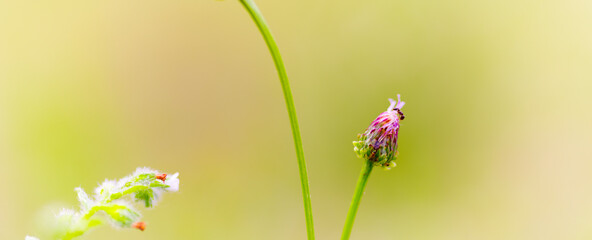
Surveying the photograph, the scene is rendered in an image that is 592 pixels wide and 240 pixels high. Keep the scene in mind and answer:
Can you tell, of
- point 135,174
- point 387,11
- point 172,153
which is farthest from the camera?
point 387,11

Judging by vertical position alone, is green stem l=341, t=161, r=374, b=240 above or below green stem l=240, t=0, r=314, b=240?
below

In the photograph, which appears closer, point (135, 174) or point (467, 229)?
point (135, 174)

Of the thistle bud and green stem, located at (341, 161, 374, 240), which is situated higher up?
the thistle bud

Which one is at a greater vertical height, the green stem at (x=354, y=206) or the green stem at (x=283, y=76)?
the green stem at (x=283, y=76)

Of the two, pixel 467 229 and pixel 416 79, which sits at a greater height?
pixel 416 79

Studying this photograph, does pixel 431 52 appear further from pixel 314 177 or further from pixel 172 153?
pixel 172 153

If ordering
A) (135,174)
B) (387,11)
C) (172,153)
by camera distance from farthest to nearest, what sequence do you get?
(387,11), (172,153), (135,174)

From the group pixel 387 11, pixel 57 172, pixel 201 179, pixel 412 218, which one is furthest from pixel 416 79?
pixel 57 172

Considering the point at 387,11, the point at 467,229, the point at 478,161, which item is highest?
the point at 387,11
